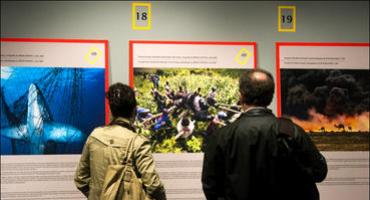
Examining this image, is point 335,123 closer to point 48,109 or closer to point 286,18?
point 286,18

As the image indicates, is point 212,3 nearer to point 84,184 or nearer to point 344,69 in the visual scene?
point 344,69

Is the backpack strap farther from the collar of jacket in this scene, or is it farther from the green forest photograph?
the green forest photograph

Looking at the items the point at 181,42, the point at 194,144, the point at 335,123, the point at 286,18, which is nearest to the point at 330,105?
the point at 335,123

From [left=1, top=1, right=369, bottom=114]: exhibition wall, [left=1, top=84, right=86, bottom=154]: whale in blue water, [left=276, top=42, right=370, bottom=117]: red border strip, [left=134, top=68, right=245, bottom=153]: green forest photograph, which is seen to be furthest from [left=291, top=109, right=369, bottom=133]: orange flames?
[left=1, top=84, right=86, bottom=154]: whale in blue water

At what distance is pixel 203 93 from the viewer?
3.19 meters

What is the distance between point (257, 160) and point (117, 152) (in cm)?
73

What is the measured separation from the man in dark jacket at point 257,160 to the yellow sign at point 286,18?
1482 mm

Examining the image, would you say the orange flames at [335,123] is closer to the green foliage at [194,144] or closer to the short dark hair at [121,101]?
the green foliage at [194,144]

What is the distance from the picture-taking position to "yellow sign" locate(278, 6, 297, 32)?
10.9 ft

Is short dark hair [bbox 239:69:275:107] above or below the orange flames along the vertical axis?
above

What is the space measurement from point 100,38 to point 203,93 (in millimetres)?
808

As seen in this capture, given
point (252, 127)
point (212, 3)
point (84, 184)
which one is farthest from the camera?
point (212, 3)

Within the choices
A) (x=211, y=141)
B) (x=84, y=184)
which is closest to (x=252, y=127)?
(x=211, y=141)

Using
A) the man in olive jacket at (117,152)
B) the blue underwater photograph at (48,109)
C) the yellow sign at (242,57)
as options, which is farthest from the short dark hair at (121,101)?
the yellow sign at (242,57)
